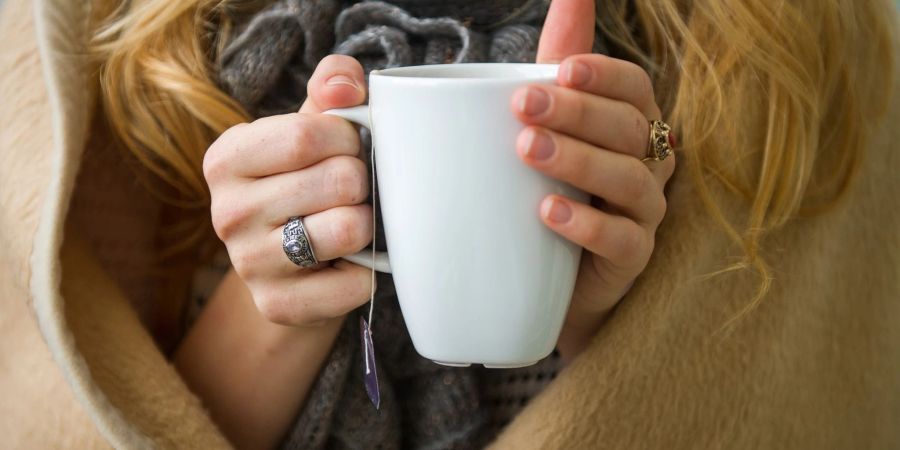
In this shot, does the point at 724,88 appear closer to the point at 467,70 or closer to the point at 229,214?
the point at 467,70

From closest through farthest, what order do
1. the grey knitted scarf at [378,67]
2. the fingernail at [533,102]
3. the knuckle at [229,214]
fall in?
the fingernail at [533,102] → the knuckle at [229,214] → the grey knitted scarf at [378,67]

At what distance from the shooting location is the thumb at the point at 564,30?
0.51 meters

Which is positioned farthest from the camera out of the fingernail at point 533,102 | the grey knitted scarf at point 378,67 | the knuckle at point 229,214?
the grey knitted scarf at point 378,67

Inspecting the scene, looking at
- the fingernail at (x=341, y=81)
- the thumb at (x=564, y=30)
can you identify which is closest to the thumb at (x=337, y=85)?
the fingernail at (x=341, y=81)

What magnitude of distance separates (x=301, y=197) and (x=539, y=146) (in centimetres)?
15

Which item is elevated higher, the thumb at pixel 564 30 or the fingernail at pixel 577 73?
the fingernail at pixel 577 73

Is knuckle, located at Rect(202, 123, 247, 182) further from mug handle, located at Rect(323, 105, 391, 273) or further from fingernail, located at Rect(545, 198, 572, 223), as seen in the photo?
Answer: fingernail, located at Rect(545, 198, 572, 223)

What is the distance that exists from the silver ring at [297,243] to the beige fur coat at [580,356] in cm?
16

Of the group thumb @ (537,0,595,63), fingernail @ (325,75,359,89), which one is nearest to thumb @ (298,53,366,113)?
fingernail @ (325,75,359,89)

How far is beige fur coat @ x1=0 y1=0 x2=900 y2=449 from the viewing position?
568mm

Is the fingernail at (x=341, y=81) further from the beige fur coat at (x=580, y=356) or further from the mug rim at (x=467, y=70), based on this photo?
the beige fur coat at (x=580, y=356)

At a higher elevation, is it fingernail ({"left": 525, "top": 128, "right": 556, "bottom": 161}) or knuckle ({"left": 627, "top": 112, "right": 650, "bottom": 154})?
fingernail ({"left": 525, "top": 128, "right": 556, "bottom": 161})

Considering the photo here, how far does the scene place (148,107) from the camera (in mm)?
631

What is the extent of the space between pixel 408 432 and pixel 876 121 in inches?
16.9
